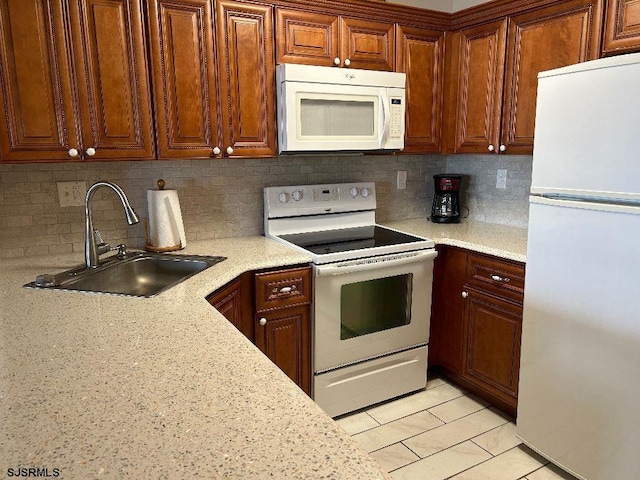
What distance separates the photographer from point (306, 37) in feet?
7.46

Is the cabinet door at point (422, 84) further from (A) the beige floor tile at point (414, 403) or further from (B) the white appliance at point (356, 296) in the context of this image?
(A) the beige floor tile at point (414, 403)

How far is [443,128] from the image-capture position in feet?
9.02

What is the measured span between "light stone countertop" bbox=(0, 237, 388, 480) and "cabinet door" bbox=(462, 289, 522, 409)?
148 centimetres

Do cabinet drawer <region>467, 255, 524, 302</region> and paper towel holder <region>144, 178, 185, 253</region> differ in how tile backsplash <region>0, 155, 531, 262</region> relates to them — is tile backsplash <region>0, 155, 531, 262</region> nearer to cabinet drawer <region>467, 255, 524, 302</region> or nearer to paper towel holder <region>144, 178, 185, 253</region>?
paper towel holder <region>144, 178, 185, 253</region>

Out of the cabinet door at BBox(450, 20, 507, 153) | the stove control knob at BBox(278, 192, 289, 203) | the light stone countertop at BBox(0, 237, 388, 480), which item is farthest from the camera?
the stove control knob at BBox(278, 192, 289, 203)

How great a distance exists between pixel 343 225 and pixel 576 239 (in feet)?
4.33

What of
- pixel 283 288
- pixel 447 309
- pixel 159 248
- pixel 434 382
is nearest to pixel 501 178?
pixel 447 309

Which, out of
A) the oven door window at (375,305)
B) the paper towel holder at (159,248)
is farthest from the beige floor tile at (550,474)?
the paper towel holder at (159,248)

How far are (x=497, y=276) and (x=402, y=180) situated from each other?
3.33ft

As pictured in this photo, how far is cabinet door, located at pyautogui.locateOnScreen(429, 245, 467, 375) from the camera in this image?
249 cm

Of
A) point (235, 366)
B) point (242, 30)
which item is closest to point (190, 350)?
point (235, 366)

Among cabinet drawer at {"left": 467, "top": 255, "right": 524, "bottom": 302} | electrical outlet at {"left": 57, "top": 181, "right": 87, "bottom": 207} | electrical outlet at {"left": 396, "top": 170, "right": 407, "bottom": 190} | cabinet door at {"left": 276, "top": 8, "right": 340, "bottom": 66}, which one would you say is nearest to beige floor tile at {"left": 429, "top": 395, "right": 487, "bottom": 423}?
cabinet drawer at {"left": 467, "top": 255, "right": 524, "bottom": 302}

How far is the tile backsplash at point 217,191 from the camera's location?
211 centimetres

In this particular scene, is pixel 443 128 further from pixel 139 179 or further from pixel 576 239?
pixel 139 179
